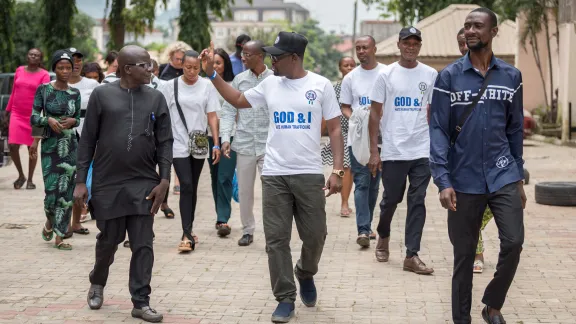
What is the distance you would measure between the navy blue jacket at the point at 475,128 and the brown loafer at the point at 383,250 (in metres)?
2.99

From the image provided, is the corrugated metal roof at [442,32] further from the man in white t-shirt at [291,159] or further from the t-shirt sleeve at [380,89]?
the man in white t-shirt at [291,159]

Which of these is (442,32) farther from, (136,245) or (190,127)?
(136,245)

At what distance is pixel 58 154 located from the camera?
10.0m

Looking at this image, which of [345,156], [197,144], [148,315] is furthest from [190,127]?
[148,315]

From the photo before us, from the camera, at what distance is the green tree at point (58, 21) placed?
36.3 m

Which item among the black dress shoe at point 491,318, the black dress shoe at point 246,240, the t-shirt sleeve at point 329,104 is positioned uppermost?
the t-shirt sleeve at point 329,104

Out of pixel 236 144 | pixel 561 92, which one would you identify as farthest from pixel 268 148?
pixel 561 92

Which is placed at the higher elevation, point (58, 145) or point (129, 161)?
point (129, 161)

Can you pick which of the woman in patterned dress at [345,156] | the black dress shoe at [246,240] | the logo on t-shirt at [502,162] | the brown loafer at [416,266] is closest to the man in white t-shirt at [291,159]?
the logo on t-shirt at [502,162]

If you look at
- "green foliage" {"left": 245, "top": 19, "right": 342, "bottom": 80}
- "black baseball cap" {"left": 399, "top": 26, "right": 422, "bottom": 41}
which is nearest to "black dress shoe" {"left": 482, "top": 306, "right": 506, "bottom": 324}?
"black baseball cap" {"left": 399, "top": 26, "right": 422, "bottom": 41}

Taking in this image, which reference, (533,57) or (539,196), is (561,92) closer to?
(533,57)

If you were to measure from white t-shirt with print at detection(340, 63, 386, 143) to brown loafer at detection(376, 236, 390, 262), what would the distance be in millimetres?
1372

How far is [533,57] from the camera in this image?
36.0 m

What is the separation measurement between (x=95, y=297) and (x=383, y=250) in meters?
2.97
